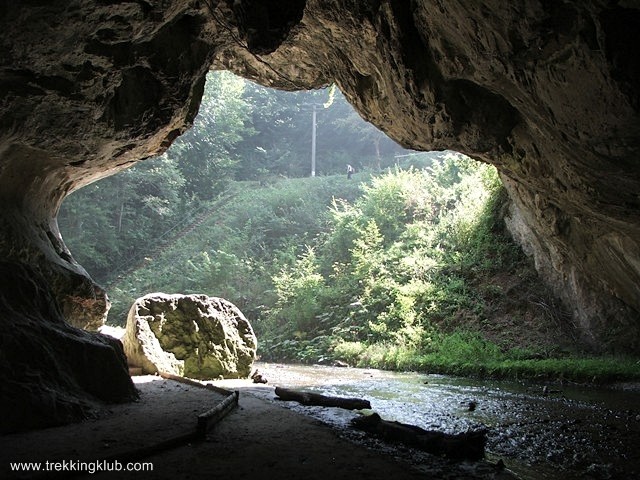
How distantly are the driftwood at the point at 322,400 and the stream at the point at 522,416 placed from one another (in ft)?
0.71

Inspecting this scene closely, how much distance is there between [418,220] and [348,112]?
2542cm

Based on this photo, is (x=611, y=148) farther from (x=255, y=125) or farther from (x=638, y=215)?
(x=255, y=125)

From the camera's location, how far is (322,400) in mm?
7773

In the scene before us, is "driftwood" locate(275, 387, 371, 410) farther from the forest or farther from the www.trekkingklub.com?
the forest

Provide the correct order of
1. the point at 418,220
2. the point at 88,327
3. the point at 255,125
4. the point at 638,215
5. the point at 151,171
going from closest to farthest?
the point at 638,215 < the point at 88,327 < the point at 418,220 < the point at 151,171 < the point at 255,125

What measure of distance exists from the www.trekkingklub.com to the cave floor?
0.20 feet

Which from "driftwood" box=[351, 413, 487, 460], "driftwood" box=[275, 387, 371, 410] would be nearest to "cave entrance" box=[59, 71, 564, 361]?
"driftwood" box=[275, 387, 371, 410]

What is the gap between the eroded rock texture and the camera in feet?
15.5

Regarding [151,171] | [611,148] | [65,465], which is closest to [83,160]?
[65,465]

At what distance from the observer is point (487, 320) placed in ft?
49.5

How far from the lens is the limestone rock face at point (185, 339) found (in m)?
10.2

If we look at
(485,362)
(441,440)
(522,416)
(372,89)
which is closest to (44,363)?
(441,440)

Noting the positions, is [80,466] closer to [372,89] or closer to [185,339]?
[185,339]

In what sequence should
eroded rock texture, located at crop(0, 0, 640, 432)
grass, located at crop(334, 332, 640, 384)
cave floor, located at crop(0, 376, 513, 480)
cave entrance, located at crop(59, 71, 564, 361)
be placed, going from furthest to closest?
cave entrance, located at crop(59, 71, 564, 361) → grass, located at crop(334, 332, 640, 384) → eroded rock texture, located at crop(0, 0, 640, 432) → cave floor, located at crop(0, 376, 513, 480)
